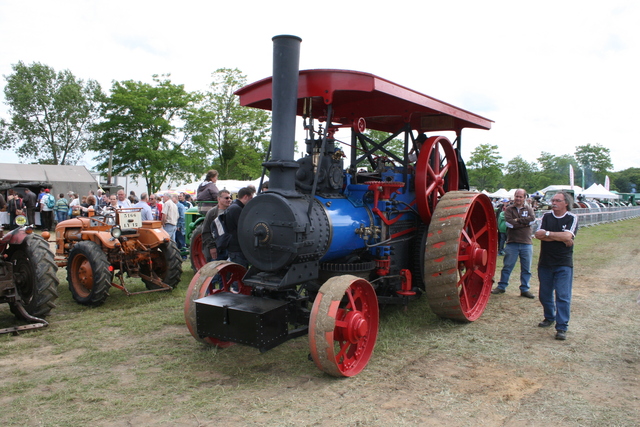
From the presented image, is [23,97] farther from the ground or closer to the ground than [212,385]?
farther from the ground

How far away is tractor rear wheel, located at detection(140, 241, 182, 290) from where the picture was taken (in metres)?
6.35

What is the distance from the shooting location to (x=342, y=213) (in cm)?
421

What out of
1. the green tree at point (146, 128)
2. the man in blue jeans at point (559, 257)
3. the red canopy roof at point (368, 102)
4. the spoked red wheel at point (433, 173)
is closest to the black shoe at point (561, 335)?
the man in blue jeans at point (559, 257)

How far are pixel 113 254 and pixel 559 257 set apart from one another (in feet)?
16.8

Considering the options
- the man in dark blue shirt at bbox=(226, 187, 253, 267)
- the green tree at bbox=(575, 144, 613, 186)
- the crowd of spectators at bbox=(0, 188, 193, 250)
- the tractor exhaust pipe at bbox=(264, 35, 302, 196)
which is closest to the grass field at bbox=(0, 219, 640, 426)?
the man in dark blue shirt at bbox=(226, 187, 253, 267)

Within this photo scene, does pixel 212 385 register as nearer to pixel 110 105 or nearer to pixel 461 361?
pixel 461 361

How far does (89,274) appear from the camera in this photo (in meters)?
5.73

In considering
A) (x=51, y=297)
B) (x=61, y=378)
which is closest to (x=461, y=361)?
(x=61, y=378)

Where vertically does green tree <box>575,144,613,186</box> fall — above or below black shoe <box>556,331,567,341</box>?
above

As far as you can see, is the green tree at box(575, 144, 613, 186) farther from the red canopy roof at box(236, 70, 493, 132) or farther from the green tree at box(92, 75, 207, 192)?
the red canopy roof at box(236, 70, 493, 132)

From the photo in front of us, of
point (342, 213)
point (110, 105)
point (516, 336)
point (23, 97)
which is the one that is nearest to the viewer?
point (342, 213)

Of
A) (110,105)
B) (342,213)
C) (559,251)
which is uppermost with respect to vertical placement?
(110,105)

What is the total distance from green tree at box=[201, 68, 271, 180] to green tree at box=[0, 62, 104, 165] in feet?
29.1

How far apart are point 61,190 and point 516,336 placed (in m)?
20.8
